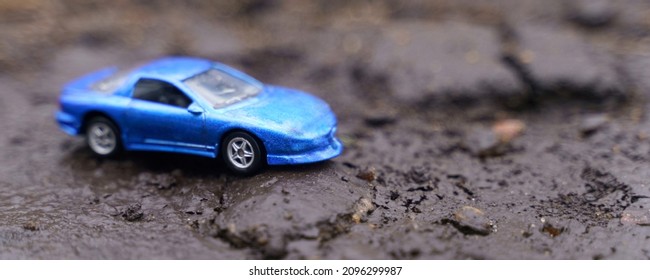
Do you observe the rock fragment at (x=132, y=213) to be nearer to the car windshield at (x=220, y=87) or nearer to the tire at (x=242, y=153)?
the tire at (x=242, y=153)

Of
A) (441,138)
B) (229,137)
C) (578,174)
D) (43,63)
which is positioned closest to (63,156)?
(229,137)

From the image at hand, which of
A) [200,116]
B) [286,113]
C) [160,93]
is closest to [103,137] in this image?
[160,93]

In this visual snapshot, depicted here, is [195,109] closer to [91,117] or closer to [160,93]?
[160,93]

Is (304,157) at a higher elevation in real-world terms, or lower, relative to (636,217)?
higher

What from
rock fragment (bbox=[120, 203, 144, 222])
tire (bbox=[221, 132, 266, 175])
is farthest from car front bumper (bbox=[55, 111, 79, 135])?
tire (bbox=[221, 132, 266, 175])

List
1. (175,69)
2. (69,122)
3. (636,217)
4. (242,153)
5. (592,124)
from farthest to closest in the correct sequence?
(592,124) < (69,122) < (175,69) < (242,153) < (636,217)

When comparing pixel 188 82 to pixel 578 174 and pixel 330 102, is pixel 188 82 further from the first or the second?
pixel 578 174

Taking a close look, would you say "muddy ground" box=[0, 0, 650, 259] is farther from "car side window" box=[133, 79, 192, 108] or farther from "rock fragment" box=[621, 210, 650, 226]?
Answer: "car side window" box=[133, 79, 192, 108]
